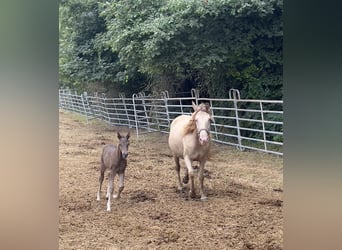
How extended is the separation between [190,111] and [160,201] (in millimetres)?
509

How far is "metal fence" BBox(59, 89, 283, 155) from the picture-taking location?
2.18 m

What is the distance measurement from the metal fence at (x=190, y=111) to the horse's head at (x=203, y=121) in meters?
0.03

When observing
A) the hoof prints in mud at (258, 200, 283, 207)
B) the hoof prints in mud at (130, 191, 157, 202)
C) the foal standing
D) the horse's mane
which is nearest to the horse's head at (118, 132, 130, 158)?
the foal standing

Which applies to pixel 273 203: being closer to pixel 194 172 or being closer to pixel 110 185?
pixel 194 172

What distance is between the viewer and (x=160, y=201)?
7.30ft

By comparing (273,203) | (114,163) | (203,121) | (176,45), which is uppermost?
(176,45)

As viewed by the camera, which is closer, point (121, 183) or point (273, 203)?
point (273, 203)

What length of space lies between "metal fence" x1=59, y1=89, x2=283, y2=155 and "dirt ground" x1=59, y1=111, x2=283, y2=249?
0.06 meters

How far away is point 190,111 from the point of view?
2.26 m

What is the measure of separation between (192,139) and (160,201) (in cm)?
37

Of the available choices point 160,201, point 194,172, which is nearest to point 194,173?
point 194,172

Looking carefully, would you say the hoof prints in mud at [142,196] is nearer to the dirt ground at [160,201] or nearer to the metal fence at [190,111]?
the dirt ground at [160,201]

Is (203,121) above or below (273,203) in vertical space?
above
